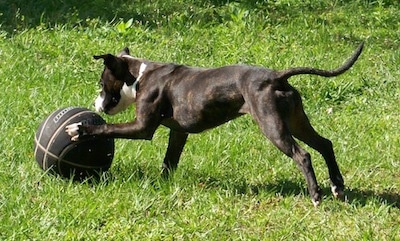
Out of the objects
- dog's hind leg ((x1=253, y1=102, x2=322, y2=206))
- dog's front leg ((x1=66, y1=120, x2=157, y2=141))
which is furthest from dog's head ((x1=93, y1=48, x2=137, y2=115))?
dog's hind leg ((x1=253, y1=102, x2=322, y2=206))

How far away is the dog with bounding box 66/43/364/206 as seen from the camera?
6.59 m

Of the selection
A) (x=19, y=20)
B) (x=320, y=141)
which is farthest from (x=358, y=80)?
(x=19, y=20)

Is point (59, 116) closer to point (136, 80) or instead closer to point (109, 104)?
point (109, 104)

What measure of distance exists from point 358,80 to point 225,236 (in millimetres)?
4268

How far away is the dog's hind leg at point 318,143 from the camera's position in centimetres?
689

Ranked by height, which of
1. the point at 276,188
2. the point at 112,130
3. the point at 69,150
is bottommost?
the point at 276,188

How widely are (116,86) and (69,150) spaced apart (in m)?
0.77

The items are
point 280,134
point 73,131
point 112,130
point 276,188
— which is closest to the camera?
point 280,134

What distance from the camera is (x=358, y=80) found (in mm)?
9969

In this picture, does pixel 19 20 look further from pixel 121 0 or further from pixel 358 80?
pixel 358 80

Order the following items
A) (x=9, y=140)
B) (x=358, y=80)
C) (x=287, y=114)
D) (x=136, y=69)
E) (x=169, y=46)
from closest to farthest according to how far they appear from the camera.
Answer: (x=287, y=114), (x=136, y=69), (x=9, y=140), (x=358, y=80), (x=169, y=46)

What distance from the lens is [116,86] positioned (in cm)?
740

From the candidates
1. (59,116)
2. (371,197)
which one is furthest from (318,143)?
(59,116)

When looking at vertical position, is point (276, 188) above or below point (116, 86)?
below
